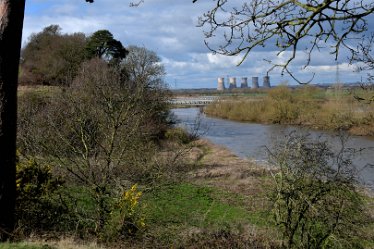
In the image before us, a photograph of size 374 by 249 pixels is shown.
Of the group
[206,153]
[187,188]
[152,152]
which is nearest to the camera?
[152,152]

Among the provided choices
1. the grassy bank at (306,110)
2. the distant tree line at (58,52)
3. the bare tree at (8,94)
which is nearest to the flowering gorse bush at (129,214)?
the bare tree at (8,94)

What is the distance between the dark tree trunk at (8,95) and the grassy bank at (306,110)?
34331 millimetres

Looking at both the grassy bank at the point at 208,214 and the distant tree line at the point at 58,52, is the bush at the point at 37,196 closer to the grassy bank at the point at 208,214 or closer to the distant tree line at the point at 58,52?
the grassy bank at the point at 208,214

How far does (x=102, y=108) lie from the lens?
42.7ft

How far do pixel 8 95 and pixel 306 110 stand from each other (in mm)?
53789

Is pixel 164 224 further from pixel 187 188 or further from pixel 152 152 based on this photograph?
pixel 187 188

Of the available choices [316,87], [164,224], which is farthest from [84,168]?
[316,87]

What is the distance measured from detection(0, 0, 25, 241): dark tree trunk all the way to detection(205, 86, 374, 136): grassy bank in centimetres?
3433

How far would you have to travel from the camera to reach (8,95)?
7.43 meters

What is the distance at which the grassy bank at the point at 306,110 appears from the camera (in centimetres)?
4584

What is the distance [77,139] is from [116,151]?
45.4 inches

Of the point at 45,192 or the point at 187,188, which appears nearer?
the point at 45,192

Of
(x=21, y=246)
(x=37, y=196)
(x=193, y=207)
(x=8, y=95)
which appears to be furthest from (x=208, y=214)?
(x=21, y=246)

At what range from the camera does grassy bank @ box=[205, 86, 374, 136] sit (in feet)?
150
